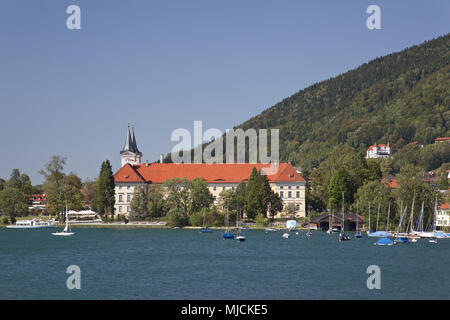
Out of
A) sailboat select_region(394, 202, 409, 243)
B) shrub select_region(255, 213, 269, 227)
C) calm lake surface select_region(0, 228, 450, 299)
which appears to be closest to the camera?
calm lake surface select_region(0, 228, 450, 299)

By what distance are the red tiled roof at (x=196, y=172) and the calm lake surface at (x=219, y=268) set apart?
142 feet

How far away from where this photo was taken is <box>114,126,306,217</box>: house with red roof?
134m

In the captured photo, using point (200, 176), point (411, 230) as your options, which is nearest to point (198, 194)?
point (200, 176)

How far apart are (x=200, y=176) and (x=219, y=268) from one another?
273 feet

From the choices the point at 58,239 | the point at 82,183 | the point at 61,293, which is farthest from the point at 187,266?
the point at 82,183

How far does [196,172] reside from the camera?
144250mm

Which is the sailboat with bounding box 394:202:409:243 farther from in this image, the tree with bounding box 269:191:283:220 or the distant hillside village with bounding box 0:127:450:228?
the tree with bounding box 269:191:283:220

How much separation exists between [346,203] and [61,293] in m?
76.9

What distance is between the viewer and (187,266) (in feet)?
200

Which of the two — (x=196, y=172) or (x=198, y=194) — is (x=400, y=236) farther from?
Result: (x=196, y=172)

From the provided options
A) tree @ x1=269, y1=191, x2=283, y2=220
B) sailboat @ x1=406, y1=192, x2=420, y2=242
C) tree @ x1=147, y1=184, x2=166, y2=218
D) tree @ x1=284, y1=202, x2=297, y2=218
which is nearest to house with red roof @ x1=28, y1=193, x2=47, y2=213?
tree @ x1=147, y1=184, x2=166, y2=218

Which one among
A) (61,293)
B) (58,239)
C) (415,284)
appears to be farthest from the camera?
(58,239)
